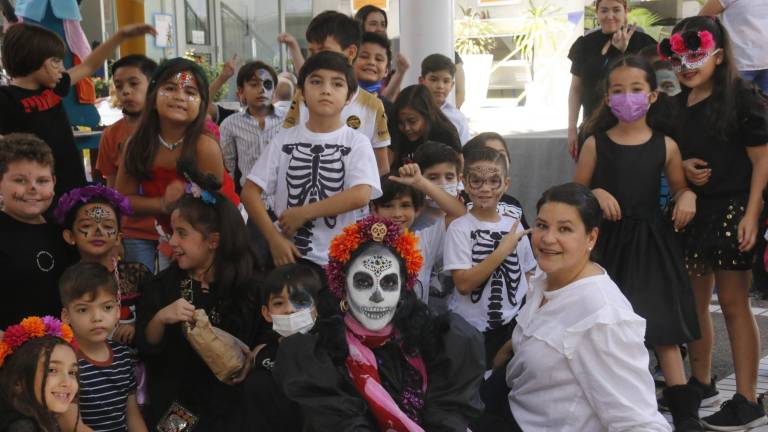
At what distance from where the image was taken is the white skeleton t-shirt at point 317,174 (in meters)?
3.58

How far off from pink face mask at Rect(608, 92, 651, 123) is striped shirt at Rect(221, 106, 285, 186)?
1915 millimetres

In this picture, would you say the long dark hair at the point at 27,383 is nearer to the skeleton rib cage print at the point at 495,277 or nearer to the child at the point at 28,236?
the child at the point at 28,236

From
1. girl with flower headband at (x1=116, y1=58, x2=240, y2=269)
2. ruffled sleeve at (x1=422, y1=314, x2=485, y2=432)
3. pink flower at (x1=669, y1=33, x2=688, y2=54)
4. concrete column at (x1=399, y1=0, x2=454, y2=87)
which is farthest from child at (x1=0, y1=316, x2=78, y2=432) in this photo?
concrete column at (x1=399, y1=0, x2=454, y2=87)

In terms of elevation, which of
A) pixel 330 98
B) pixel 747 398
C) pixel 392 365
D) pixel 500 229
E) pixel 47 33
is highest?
pixel 47 33

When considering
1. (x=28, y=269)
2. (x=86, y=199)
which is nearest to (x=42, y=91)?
(x=86, y=199)

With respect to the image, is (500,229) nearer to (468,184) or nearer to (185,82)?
(468,184)

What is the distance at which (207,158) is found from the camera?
3.77m

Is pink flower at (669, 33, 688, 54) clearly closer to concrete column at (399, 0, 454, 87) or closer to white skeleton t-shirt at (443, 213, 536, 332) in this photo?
white skeleton t-shirt at (443, 213, 536, 332)

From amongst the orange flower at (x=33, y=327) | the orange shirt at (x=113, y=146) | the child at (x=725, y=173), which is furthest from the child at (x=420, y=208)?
the orange flower at (x=33, y=327)

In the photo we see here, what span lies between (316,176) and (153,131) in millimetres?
769

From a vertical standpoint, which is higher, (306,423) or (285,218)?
(285,218)

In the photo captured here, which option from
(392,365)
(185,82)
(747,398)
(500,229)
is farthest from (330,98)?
(747,398)

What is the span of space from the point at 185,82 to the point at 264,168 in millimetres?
526

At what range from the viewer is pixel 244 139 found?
16.1 ft
